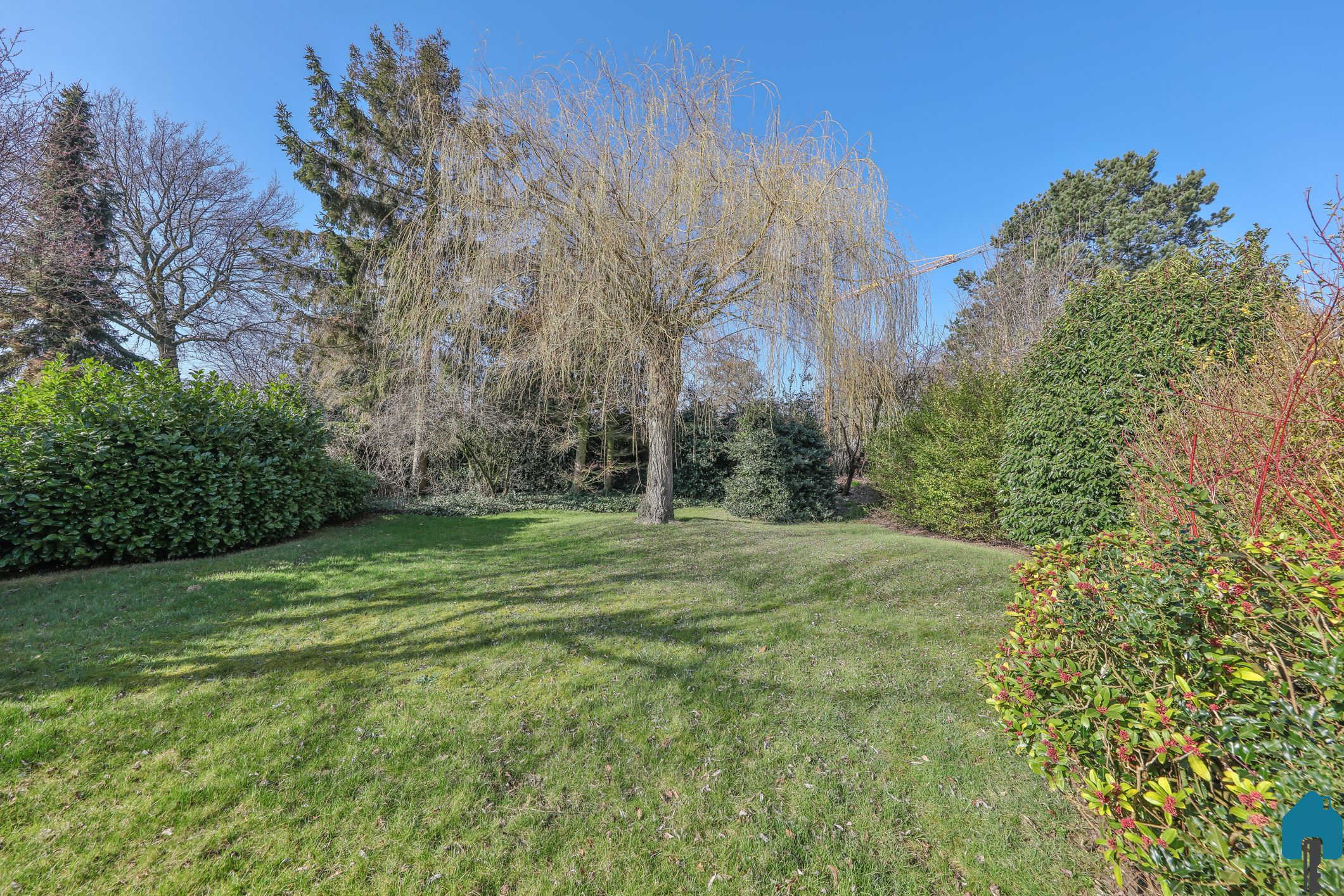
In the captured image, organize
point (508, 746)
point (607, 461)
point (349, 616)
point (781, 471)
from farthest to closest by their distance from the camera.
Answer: point (607, 461) → point (781, 471) → point (349, 616) → point (508, 746)

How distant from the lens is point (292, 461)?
714cm

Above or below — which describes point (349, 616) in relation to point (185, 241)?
below

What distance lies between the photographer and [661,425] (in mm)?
7398

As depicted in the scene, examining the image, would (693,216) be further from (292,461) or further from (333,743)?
(292,461)

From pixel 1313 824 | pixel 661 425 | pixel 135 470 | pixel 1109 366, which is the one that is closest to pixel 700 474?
pixel 661 425

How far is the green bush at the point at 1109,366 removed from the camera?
15.4 feet

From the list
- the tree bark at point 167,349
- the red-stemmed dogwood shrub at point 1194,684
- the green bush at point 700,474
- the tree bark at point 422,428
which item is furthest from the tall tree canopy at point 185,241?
the red-stemmed dogwood shrub at point 1194,684

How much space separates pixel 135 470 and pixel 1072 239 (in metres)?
26.1

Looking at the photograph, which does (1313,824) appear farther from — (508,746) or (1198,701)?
(508,746)

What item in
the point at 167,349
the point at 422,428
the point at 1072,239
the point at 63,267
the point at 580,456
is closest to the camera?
the point at 63,267

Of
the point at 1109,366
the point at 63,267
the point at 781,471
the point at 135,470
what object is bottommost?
the point at 135,470

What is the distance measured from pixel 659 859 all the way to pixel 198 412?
764 centimetres

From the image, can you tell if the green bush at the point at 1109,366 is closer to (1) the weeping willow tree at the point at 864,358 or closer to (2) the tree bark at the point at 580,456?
(1) the weeping willow tree at the point at 864,358

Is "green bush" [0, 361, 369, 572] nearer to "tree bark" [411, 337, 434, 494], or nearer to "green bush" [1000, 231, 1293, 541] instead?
"tree bark" [411, 337, 434, 494]
